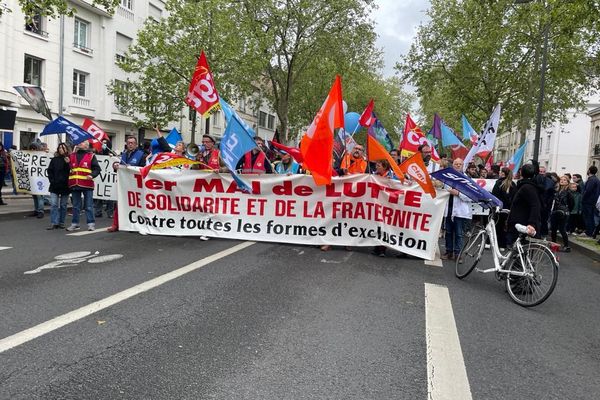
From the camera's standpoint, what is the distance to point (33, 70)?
2548 centimetres

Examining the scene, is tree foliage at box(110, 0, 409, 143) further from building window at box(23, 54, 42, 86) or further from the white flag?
the white flag

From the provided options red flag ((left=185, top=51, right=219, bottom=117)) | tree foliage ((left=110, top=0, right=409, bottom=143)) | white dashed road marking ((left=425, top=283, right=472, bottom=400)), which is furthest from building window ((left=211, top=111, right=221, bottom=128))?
white dashed road marking ((left=425, top=283, right=472, bottom=400))

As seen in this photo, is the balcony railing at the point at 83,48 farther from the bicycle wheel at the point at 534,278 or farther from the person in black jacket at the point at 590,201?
the bicycle wheel at the point at 534,278

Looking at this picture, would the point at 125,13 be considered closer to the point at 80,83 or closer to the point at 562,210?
the point at 80,83

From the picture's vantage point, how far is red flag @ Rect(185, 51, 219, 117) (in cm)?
968

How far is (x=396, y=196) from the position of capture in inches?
330

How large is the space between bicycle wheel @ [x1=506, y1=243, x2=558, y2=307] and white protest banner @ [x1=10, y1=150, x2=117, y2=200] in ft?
30.1

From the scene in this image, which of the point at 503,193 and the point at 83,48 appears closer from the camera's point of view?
the point at 503,193

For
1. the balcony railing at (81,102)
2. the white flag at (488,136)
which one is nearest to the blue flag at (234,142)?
the white flag at (488,136)

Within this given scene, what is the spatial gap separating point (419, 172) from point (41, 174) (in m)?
9.03

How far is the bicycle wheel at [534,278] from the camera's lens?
5746 mm

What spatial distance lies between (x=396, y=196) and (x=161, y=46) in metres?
17.9

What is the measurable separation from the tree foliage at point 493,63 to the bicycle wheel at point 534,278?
21.0m

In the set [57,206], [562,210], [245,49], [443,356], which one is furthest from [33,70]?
[443,356]
